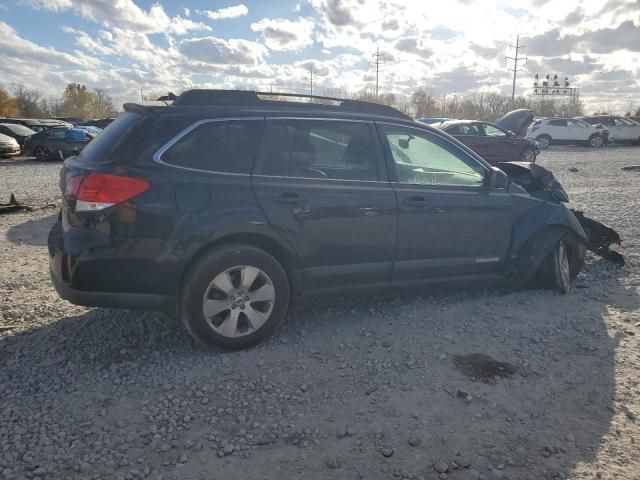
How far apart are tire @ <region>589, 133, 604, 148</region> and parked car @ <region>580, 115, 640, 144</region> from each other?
1.73 metres

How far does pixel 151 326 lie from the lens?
4.25 m

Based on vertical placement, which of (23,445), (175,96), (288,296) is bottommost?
(23,445)

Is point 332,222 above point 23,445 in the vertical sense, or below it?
above

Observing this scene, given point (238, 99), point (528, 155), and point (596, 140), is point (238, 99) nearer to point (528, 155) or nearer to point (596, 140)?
point (528, 155)

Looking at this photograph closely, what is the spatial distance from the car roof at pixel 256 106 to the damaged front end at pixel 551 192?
5.87 ft

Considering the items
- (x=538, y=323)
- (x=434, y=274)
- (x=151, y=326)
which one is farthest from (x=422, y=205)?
(x=151, y=326)

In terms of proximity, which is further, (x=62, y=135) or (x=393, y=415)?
(x=62, y=135)

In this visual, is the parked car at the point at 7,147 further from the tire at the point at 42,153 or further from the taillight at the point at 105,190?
the taillight at the point at 105,190

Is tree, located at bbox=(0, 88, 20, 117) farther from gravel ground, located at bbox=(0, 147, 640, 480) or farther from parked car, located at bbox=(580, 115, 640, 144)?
gravel ground, located at bbox=(0, 147, 640, 480)

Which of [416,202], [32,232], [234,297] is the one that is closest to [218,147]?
[234,297]

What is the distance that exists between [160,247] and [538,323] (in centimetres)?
312

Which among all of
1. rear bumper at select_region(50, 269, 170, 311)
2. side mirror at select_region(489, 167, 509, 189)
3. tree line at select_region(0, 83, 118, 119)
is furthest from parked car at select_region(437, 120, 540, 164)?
tree line at select_region(0, 83, 118, 119)

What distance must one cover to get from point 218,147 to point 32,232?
5.35 m

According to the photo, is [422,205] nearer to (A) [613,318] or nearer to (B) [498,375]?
(B) [498,375]
